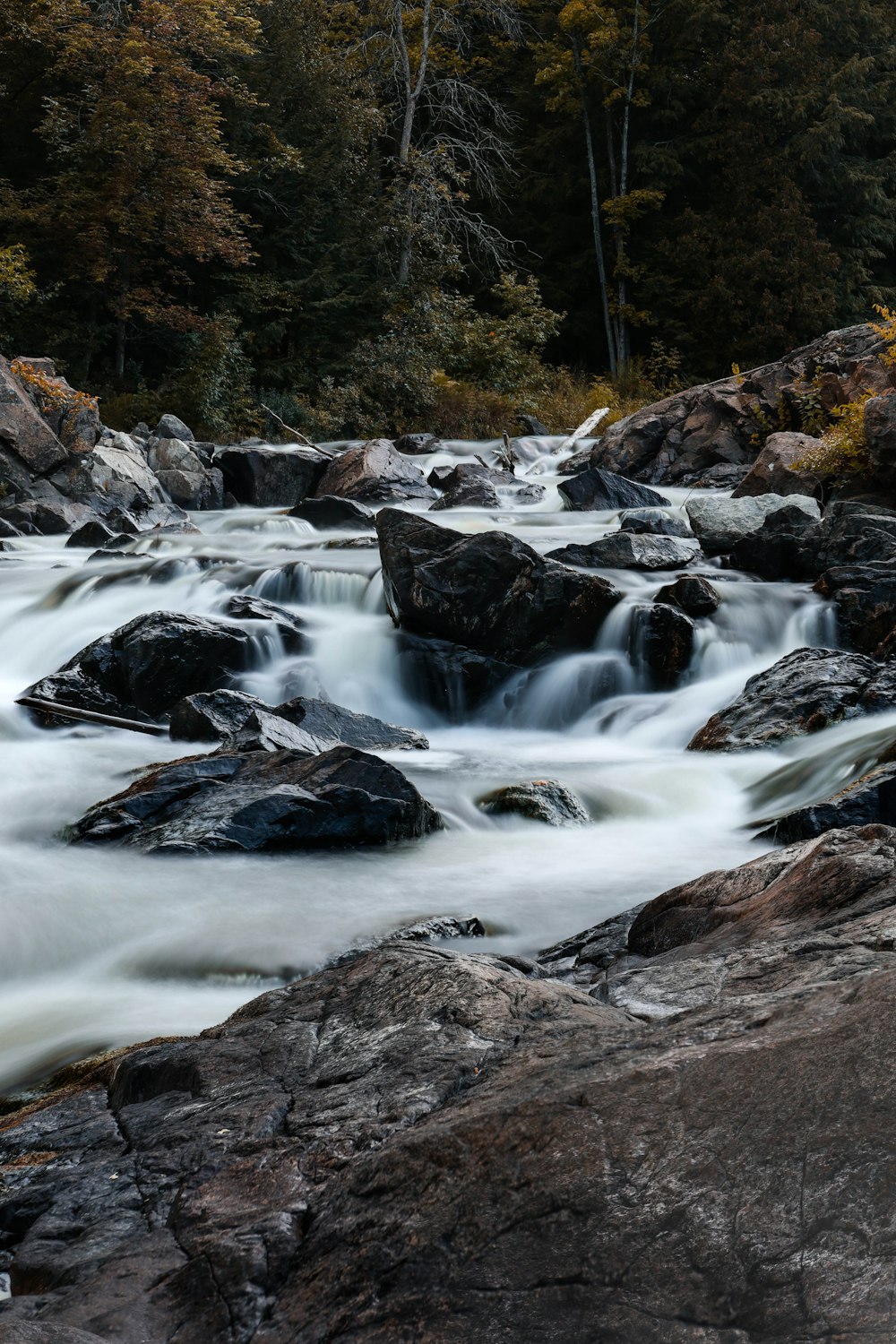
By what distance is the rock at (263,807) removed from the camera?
5.40 meters

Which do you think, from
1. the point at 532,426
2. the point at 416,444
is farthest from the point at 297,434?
the point at 532,426

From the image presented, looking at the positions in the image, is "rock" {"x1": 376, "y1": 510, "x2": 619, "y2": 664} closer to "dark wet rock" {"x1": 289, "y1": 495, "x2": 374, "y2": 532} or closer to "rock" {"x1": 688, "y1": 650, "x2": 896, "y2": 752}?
"rock" {"x1": 688, "y1": 650, "x2": 896, "y2": 752}

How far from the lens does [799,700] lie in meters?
7.19

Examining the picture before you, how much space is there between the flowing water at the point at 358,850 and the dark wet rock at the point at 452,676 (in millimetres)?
92

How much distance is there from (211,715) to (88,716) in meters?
1.02

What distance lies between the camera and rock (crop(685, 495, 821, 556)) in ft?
37.7

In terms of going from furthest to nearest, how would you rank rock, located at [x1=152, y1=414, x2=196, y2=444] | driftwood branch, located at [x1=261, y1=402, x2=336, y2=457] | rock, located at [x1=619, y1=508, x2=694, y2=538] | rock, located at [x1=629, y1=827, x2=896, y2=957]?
driftwood branch, located at [x1=261, y1=402, x2=336, y2=457] → rock, located at [x1=152, y1=414, x2=196, y2=444] → rock, located at [x1=619, y1=508, x2=694, y2=538] → rock, located at [x1=629, y1=827, x2=896, y2=957]

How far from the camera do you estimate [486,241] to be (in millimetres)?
26734

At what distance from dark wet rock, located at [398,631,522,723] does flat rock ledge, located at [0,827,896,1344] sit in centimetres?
610

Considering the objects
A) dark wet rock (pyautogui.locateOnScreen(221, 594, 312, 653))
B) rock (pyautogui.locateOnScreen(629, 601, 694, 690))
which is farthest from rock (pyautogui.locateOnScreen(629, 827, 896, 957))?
dark wet rock (pyautogui.locateOnScreen(221, 594, 312, 653))

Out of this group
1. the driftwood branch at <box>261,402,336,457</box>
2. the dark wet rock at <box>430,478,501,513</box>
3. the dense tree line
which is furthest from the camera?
the dense tree line

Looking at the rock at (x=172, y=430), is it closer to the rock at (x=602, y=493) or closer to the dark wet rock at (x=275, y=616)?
the rock at (x=602, y=493)

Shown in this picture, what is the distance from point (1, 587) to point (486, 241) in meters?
19.0

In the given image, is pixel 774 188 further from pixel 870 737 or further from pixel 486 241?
pixel 870 737
